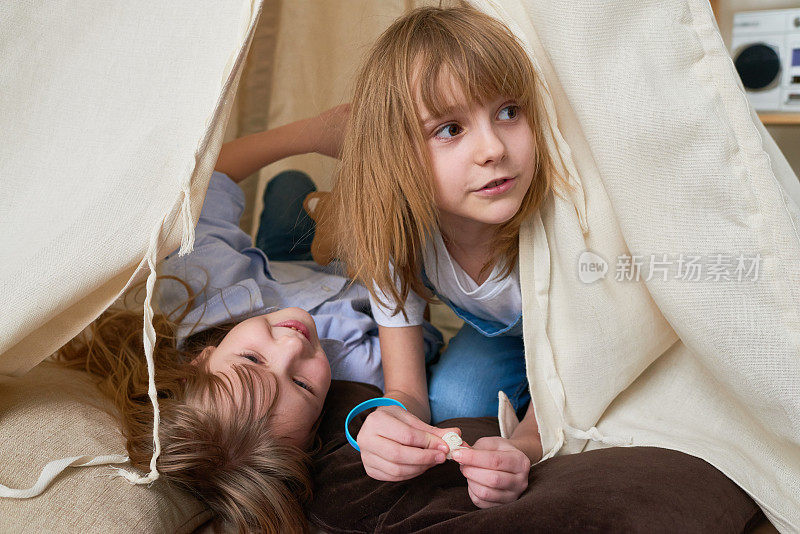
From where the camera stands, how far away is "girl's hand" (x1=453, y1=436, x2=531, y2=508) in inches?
25.6

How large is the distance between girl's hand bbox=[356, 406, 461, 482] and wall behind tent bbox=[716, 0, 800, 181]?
4.34ft

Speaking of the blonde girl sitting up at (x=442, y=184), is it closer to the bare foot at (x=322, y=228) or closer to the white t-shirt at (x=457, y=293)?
the white t-shirt at (x=457, y=293)

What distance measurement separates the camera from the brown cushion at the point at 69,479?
2.12ft

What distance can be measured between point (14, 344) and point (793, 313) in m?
0.75

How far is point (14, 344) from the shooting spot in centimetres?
67

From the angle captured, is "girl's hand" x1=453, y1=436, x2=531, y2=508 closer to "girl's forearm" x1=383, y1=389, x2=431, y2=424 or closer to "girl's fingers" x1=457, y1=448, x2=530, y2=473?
"girl's fingers" x1=457, y1=448, x2=530, y2=473

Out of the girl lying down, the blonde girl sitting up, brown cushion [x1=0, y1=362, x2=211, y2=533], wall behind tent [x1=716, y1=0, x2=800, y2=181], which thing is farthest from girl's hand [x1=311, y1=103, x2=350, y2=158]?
wall behind tent [x1=716, y1=0, x2=800, y2=181]

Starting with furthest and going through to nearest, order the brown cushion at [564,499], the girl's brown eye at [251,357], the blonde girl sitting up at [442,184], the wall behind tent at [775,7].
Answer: the wall behind tent at [775,7], the girl's brown eye at [251,357], the blonde girl sitting up at [442,184], the brown cushion at [564,499]

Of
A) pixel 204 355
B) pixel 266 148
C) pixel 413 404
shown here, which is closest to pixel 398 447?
pixel 413 404

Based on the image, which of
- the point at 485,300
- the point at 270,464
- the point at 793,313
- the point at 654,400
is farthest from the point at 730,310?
the point at 270,464

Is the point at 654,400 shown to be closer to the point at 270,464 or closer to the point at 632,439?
the point at 632,439

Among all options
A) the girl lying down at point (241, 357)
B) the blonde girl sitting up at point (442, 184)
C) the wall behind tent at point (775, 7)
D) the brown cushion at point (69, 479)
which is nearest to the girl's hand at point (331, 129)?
the girl lying down at point (241, 357)

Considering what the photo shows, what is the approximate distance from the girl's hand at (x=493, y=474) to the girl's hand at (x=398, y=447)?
0.03 m

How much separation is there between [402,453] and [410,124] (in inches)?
13.8
